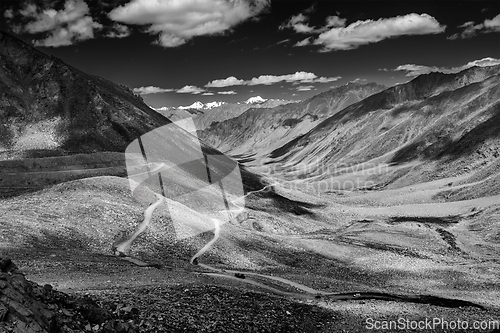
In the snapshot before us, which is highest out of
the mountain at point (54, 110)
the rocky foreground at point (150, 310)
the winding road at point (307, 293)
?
the mountain at point (54, 110)

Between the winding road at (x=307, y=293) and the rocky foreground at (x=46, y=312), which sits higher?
the rocky foreground at (x=46, y=312)

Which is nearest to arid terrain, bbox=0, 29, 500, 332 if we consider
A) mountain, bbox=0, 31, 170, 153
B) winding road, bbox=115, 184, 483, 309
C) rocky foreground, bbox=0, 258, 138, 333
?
rocky foreground, bbox=0, 258, 138, 333

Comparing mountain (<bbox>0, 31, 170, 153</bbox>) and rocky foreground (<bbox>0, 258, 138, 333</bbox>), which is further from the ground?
mountain (<bbox>0, 31, 170, 153</bbox>)

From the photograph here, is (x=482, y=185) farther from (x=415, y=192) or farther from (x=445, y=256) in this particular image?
(x=445, y=256)

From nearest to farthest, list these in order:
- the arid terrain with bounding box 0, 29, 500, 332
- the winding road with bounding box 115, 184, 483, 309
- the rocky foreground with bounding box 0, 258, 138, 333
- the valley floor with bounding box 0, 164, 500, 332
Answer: the rocky foreground with bounding box 0, 258, 138, 333, the arid terrain with bounding box 0, 29, 500, 332, the valley floor with bounding box 0, 164, 500, 332, the winding road with bounding box 115, 184, 483, 309

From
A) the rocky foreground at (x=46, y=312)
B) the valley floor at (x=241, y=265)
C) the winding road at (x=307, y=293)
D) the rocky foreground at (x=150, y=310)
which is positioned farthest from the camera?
the winding road at (x=307, y=293)

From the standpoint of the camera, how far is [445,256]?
2539 inches

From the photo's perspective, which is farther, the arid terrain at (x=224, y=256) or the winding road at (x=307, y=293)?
the winding road at (x=307, y=293)

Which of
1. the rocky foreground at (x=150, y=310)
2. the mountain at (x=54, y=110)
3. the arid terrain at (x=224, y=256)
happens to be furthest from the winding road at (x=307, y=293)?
the mountain at (x=54, y=110)

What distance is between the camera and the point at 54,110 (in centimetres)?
14188

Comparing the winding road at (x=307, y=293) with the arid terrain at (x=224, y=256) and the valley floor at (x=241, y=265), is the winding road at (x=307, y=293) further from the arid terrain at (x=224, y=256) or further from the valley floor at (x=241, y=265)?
the valley floor at (x=241, y=265)

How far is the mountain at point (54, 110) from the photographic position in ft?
423

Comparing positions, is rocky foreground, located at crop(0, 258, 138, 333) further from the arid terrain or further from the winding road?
the winding road

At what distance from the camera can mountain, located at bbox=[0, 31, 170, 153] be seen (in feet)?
423
